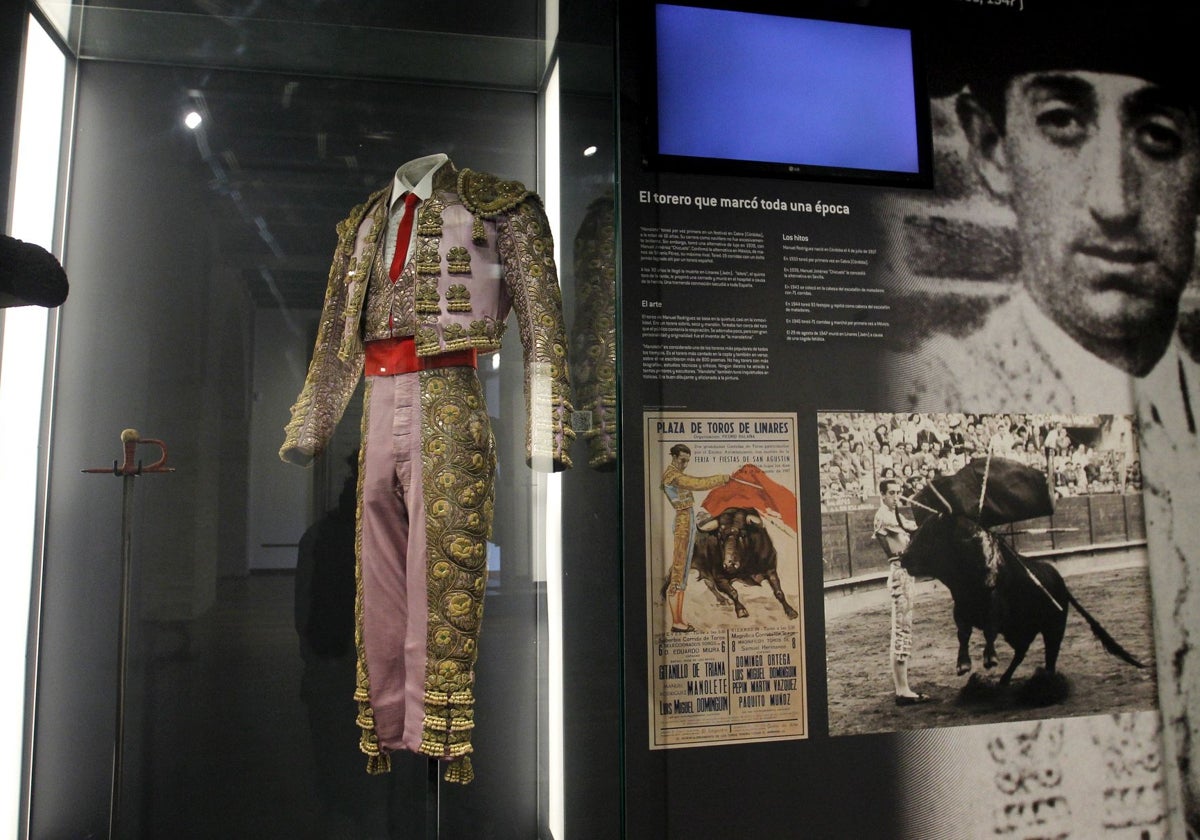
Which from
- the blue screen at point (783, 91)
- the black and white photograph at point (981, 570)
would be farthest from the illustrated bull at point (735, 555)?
the blue screen at point (783, 91)

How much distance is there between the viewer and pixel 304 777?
2275 millimetres

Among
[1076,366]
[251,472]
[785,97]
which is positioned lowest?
[251,472]

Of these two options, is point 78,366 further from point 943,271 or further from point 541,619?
point 943,271

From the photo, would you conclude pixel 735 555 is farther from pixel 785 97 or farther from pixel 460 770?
pixel 785 97

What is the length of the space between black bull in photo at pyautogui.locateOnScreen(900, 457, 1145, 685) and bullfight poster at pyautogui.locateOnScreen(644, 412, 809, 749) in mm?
440

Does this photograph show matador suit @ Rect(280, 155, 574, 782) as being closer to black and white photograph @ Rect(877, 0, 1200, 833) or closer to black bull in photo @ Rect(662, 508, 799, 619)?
black bull in photo @ Rect(662, 508, 799, 619)

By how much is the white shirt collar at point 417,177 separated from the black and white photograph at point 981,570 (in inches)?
53.3

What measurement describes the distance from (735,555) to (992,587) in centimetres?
84

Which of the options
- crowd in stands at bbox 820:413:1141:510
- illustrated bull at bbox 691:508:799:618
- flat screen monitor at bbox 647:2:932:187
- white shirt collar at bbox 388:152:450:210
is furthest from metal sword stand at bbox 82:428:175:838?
crowd in stands at bbox 820:413:1141:510

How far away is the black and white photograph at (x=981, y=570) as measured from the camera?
271 cm

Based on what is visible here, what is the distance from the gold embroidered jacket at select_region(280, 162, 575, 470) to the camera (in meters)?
2.16

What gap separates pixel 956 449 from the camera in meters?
2.81

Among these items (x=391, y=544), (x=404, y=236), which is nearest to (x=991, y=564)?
(x=391, y=544)

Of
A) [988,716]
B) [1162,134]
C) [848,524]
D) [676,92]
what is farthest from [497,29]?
[988,716]
